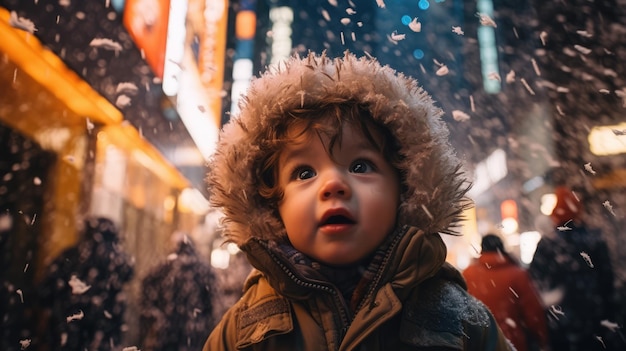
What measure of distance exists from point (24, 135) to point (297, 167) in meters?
5.02

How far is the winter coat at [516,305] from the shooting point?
3297 millimetres

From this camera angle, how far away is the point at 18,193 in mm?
5250

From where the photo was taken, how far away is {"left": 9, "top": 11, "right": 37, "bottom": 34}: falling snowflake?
4.42 meters

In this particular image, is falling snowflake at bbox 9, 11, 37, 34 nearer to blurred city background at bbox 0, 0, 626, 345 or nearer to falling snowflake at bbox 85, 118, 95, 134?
blurred city background at bbox 0, 0, 626, 345

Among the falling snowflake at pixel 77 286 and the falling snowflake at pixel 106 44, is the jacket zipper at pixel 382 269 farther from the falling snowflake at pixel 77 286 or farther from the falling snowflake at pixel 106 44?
the falling snowflake at pixel 106 44

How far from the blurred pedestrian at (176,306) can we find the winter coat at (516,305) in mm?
2297

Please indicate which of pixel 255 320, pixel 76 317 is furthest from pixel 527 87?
pixel 255 320

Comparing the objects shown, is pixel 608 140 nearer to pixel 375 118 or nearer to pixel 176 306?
pixel 176 306

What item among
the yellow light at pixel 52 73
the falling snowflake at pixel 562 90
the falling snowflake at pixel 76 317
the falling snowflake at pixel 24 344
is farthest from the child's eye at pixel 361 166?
the falling snowflake at pixel 562 90

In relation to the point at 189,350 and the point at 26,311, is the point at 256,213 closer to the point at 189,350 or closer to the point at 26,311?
the point at 189,350

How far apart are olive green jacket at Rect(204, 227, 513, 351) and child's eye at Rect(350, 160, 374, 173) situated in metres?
0.21

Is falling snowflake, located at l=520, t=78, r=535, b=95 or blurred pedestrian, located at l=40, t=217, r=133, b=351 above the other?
blurred pedestrian, located at l=40, t=217, r=133, b=351

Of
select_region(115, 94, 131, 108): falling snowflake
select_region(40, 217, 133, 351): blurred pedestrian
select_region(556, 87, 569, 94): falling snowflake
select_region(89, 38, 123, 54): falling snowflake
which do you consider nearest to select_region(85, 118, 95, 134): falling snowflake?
select_region(115, 94, 131, 108): falling snowflake

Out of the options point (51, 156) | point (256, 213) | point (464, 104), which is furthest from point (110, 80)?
point (464, 104)
